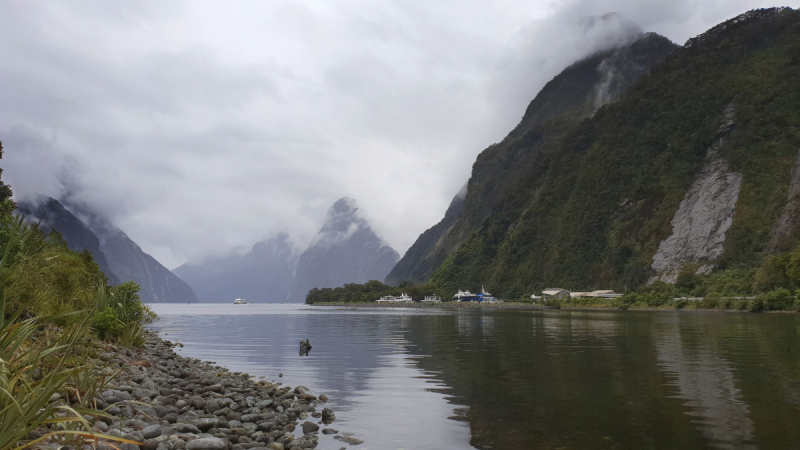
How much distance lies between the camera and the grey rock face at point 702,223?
12700cm

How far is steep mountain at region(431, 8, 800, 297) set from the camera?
12319 centimetres

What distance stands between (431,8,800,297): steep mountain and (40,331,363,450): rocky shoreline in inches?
4714

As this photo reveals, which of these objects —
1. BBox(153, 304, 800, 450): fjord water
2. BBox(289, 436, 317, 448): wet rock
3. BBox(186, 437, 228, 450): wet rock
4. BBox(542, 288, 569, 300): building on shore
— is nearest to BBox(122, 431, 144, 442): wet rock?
BBox(186, 437, 228, 450): wet rock

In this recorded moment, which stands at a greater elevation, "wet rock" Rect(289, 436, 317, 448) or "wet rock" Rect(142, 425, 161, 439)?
"wet rock" Rect(142, 425, 161, 439)

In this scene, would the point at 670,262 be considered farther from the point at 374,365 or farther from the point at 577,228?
the point at 374,365

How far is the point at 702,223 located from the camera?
436 feet

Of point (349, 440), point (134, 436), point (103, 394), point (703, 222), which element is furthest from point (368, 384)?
point (703, 222)

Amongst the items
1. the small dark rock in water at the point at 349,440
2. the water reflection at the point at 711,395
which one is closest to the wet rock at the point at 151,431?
the small dark rock in water at the point at 349,440

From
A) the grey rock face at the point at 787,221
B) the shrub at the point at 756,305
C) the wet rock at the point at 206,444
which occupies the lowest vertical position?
the wet rock at the point at 206,444

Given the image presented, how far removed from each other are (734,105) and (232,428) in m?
175

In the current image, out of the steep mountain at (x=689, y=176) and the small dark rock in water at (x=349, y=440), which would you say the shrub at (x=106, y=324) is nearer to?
the small dark rock in water at (x=349, y=440)

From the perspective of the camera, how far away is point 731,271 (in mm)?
107188

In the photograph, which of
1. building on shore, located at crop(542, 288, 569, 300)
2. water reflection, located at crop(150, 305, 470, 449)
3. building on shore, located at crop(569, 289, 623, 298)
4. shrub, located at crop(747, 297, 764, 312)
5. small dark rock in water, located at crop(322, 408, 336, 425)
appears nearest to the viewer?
water reflection, located at crop(150, 305, 470, 449)

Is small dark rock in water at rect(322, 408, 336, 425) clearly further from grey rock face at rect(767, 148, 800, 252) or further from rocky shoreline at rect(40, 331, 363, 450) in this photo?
grey rock face at rect(767, 148, 800, 252)
